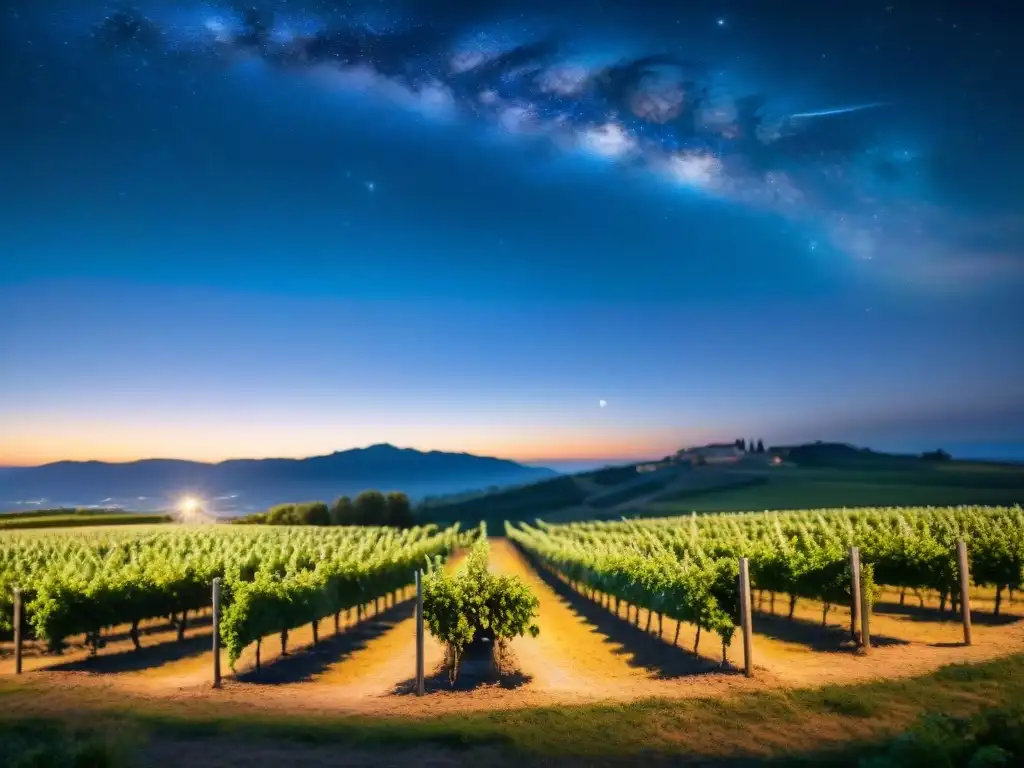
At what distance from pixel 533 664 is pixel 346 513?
2957 inches

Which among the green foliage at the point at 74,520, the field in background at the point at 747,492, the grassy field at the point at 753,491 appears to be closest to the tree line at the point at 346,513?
the green foliage at the point at 74,520

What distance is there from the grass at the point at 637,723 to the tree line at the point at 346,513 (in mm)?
70560

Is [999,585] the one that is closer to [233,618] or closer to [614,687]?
[614,687]

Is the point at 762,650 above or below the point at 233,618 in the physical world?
below

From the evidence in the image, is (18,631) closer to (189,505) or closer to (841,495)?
(189,505)

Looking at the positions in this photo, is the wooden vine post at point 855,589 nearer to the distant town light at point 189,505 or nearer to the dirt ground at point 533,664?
the dirt ground at point 533,664

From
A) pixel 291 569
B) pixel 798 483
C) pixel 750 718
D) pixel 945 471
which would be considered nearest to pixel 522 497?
pixel 798 483

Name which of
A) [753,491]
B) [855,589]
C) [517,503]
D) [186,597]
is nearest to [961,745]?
[855,589]

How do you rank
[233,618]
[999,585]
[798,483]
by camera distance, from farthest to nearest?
[798,483], [999,585], [233,618]

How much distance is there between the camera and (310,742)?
10258mm

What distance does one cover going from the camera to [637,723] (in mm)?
10820

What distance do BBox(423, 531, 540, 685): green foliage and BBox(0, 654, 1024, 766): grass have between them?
298cm

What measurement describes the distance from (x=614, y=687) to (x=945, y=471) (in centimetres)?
13596

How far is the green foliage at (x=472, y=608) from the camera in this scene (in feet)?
48.1
